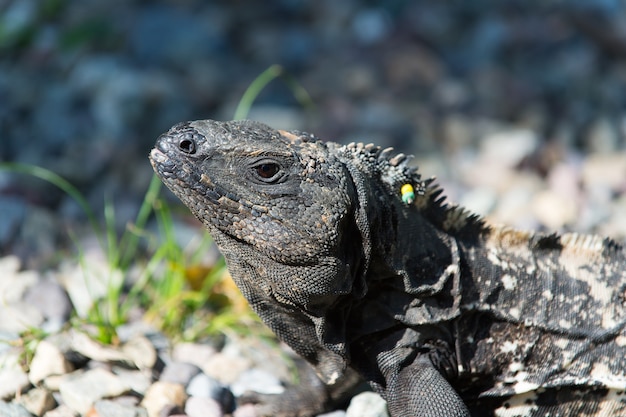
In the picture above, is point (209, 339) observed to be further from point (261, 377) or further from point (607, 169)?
point (607, 169)

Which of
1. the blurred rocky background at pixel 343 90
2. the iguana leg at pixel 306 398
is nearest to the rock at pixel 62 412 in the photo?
the iguana leg at pixel 306 398

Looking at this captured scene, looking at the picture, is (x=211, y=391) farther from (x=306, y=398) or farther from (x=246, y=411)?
(x=306, y=398)

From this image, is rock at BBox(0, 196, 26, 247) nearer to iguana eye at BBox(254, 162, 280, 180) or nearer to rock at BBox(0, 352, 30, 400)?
rock at BBox(0, 352, 30, 400)

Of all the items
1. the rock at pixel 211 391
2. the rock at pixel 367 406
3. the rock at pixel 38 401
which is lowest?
the rock at pixel 367 406

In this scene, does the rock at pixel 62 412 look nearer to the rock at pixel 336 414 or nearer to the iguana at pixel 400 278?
the iguana at pixel 400 278

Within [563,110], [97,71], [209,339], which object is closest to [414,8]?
[563,110]

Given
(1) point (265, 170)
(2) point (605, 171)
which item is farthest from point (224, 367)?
(2) point (605, 171)
